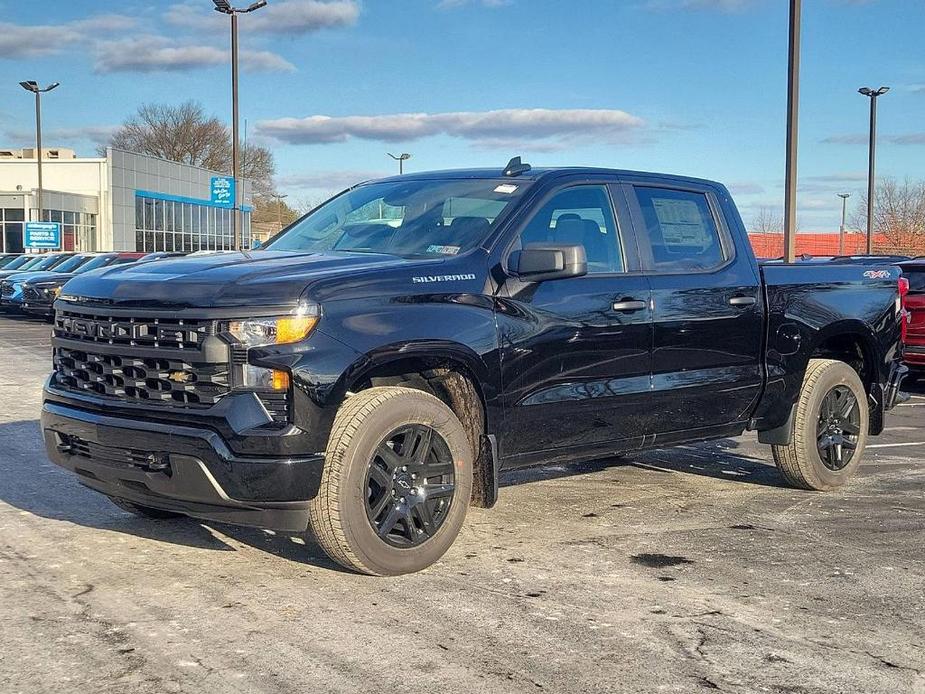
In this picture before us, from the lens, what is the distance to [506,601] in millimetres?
4520

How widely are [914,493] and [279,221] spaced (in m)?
86.1

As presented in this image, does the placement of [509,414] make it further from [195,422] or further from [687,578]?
[195,422]

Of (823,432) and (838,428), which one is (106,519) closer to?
(823,432)

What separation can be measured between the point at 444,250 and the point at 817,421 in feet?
9.85

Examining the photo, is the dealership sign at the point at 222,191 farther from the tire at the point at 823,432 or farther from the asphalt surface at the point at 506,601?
the tire at the point at 823,432

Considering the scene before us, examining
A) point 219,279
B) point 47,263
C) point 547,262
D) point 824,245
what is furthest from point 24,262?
point 824,245

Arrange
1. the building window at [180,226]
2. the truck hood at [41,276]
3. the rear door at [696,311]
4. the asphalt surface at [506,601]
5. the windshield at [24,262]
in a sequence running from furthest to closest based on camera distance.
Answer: the building window at [180,226] < the windshield at [24,262] < the truck hood at [41,276] < the rear door at [696,311] < the asphalt surface at [506,601]

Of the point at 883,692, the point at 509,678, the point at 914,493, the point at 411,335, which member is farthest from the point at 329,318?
the point at 914,493

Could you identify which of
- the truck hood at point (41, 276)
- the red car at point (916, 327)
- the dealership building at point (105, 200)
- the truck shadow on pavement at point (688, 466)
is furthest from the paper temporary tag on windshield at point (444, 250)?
the dealership building at point (105, 200)

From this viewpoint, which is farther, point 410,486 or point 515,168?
point 515,168

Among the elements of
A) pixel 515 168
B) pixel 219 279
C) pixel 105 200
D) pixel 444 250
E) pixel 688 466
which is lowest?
pixel 688 466

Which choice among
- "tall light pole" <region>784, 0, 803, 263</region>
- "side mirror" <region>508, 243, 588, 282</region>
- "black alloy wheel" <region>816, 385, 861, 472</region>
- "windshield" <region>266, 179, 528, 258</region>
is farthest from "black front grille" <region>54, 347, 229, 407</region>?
"tall light pole" <region>784, 0, 803, 263</region>

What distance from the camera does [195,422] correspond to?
448 cm

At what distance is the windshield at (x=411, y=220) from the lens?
5.47 meters
